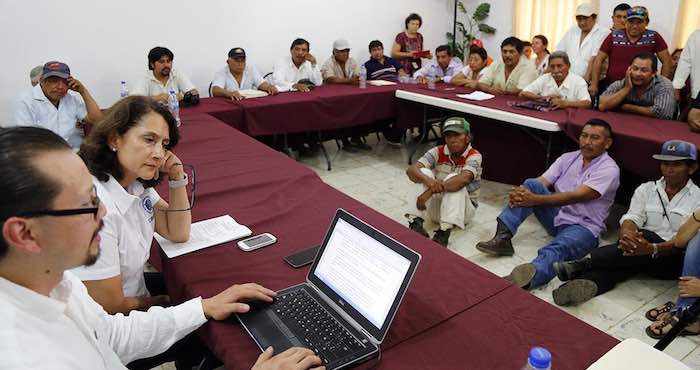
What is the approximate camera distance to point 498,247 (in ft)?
9.14

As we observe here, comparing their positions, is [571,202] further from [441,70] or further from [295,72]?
[295,72]

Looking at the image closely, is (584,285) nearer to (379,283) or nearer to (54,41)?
(379,283)

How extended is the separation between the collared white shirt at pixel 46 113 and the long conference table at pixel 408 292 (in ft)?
7.11

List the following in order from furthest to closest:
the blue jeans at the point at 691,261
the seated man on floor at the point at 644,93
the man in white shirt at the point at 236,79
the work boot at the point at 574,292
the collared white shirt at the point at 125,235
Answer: the man in white shirt at the point at 236,79
the seated man on floor at the point at 644,93
the work boot at the point at 574,292
the blue jeans at the point at 691,261
the collared white shirt at the point at 125,235

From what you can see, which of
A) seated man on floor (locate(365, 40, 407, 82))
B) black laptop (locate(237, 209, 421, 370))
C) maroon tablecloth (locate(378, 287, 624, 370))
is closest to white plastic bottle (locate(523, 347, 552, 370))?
maroon tablecloth (locate(378, 287, 624, 370))

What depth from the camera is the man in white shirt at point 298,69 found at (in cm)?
494

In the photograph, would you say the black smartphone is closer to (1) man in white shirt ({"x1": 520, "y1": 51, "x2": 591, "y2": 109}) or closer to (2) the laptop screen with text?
(2) the laptop screen with text

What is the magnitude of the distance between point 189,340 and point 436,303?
77cm

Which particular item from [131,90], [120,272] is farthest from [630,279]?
[131,90]

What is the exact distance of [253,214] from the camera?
1744 mm

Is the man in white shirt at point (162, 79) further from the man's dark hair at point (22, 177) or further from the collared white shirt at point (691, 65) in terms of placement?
the collared white shirt at point (691, 65)

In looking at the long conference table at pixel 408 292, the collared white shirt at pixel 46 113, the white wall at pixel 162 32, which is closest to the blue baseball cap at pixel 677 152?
the long conference table at pixel 408 292

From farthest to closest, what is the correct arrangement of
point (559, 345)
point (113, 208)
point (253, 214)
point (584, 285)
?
point (584, 285)
point (253, 214)
point (113, 208)
point (559, 345)

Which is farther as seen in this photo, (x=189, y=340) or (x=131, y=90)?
(x=131, y=90)
